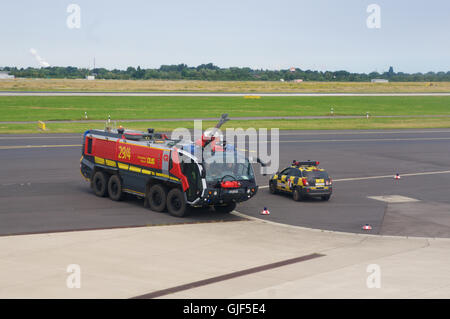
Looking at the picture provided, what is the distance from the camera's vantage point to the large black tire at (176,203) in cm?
2509

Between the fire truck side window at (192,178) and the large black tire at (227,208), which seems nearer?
the fire truck side window at (192,178)

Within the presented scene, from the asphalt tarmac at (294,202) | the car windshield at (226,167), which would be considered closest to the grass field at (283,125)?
the asphalt tarmac at (294,202)

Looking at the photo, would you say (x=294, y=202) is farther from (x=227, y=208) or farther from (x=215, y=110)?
(x=215, y=110)

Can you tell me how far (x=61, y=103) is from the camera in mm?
93812

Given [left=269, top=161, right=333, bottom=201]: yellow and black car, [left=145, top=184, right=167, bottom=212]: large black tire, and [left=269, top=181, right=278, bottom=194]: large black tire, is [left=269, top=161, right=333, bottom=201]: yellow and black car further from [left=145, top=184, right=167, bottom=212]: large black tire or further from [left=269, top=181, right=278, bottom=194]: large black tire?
[left=145, top=184, right=167, bottom=212]: large black tire

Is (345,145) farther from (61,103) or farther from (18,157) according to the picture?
(61,103)

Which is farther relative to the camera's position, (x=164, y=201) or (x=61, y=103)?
(x=61, y=103)

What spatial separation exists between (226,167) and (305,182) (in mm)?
5865

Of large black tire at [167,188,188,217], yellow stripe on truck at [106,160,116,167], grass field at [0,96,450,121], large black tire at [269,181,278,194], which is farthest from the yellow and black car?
grass field at [0,96,450,121]

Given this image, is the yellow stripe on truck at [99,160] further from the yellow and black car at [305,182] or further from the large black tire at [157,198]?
the yellow and black car at [305,182]

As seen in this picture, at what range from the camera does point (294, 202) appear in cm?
2972

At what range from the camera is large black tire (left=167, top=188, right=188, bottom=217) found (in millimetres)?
25094
